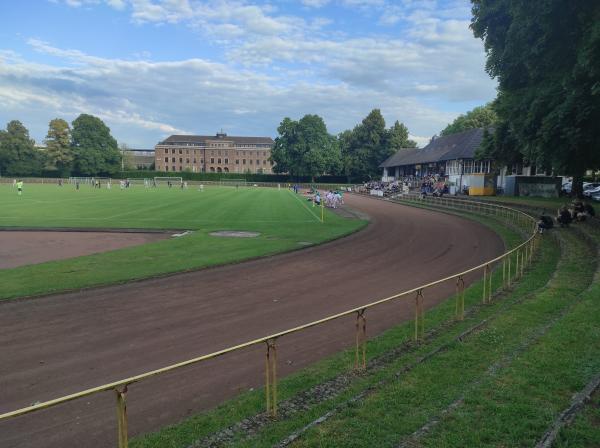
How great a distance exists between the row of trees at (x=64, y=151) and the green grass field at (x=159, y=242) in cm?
7117

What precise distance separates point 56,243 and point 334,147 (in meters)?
89.6

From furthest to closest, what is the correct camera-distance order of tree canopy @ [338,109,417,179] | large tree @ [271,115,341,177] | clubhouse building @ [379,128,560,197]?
1. large tree @ [271,115,341,177]
2. tree canopy @ [338,109,417,179]
3. clubhouse building @ [379,128,560,197]

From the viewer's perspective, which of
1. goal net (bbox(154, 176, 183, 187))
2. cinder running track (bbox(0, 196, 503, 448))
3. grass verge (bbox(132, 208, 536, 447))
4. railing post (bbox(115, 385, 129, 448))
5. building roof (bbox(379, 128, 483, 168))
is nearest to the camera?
railing post (bbox(115, 385, 129, 448))

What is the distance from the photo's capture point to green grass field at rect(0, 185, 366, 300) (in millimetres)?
14508

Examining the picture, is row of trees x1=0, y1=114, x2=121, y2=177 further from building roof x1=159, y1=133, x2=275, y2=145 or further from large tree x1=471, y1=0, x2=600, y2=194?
large tree x1=471, y1=0, x2=600, y2=194

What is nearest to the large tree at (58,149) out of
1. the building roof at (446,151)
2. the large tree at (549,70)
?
the building roof at (446,151)

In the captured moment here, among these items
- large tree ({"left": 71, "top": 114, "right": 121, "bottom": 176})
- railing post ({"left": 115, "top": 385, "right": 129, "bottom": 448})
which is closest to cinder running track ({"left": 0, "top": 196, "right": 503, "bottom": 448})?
railing post ({"left": 115, "top": 385, "right": 129, "bottom": 448})

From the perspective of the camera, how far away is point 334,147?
107 m

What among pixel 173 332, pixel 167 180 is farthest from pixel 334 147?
pixel 173 332

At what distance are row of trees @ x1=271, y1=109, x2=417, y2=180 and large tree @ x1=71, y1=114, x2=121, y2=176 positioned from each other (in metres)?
39.5

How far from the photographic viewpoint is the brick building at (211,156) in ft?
481

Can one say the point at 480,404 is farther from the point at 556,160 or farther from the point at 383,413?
the point at 556,160

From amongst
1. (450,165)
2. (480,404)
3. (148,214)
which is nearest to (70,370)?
(480,404)

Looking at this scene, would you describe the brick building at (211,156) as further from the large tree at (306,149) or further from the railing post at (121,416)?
the railing post at (121,416)
